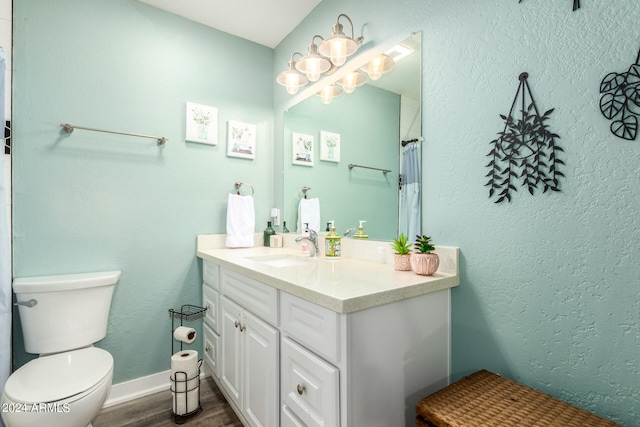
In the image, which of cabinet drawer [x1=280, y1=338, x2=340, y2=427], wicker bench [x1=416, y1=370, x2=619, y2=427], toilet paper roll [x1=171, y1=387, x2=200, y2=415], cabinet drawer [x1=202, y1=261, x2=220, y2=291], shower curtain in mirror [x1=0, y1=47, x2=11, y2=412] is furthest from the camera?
cabinet drawer [x1=202, y1=261, x2=220, y2=291]

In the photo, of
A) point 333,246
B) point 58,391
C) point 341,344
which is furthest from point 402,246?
point 58,391

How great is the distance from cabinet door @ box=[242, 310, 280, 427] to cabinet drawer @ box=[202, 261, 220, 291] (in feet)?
1.60

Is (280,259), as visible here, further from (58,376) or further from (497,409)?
(497,409)

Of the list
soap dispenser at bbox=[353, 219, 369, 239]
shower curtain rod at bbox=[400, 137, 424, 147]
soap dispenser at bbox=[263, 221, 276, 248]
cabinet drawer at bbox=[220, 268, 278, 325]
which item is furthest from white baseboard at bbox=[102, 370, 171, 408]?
shower curtain rod at bbox=[400, 137, 424, 147]

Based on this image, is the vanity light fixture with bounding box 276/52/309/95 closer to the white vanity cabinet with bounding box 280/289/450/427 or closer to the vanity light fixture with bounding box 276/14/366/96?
the vanity light fixture with bounding box 276/14/366/96

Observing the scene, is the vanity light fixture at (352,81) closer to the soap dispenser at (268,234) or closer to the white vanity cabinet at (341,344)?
the white vanity cabinet at (341,344)

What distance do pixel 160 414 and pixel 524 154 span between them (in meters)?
2.21

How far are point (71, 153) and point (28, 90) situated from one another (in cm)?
37

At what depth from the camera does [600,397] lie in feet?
2.89

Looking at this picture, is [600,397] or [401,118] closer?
[600,397]

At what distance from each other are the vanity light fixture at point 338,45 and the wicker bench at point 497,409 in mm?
1591

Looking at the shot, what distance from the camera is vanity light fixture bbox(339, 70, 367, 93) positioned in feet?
5.49

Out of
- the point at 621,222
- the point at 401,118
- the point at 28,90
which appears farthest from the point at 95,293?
the point at 621,222

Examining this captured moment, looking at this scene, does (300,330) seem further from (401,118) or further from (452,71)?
(452,71)
